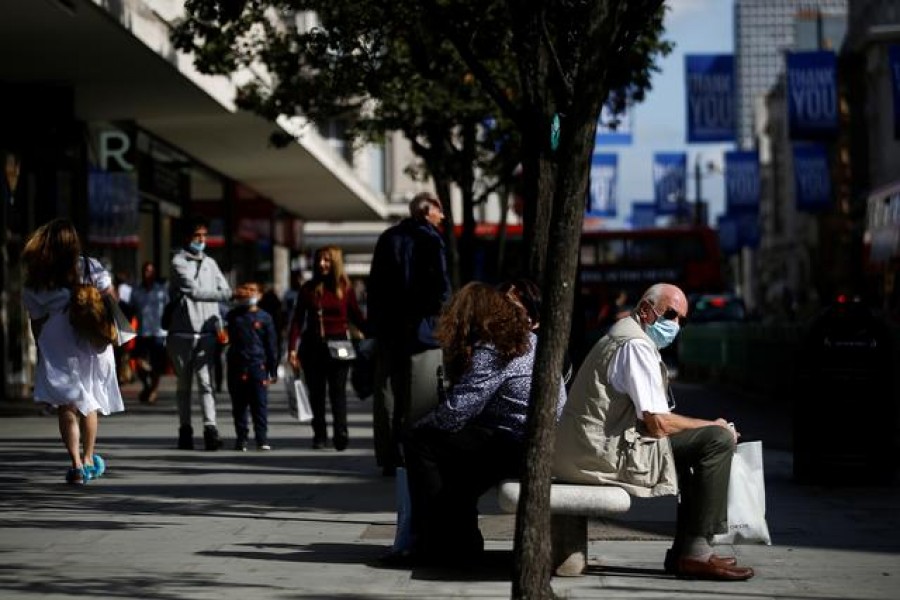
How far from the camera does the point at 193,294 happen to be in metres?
15.5

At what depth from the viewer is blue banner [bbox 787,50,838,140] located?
43.0 metres

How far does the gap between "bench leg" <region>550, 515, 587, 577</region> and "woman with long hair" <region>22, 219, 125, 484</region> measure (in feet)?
16.0

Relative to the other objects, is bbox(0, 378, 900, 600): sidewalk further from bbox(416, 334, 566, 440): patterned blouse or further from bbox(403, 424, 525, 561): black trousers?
bbox(416, 334, 566, 440): patterned blouse

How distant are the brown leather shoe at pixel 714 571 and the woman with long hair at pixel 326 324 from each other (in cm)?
736

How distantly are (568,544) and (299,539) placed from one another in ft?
5.99

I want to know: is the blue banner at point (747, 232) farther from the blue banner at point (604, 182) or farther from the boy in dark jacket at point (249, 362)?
the boy in dark jacket at point (249, 362)

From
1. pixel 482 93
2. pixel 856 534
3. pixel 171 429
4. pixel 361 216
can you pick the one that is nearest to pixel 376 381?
pixel 856 534

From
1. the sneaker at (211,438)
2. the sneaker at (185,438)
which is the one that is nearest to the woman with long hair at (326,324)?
the sneaker at (211,438)

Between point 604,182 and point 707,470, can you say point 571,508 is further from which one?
point 604,182

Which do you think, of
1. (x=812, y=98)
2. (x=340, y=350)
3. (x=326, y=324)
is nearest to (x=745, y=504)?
(x=340, y=350)

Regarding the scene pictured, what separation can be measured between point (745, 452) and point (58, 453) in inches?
332

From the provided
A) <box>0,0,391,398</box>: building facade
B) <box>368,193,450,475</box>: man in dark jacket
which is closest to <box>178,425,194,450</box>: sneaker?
<box>368,193,450,475</box>: man in dark jacket

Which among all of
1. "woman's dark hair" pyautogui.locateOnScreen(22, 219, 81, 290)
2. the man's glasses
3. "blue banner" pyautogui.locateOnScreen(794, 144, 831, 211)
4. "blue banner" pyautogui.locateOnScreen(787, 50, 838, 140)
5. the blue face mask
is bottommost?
the blue face mask

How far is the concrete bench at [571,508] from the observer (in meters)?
7.94
